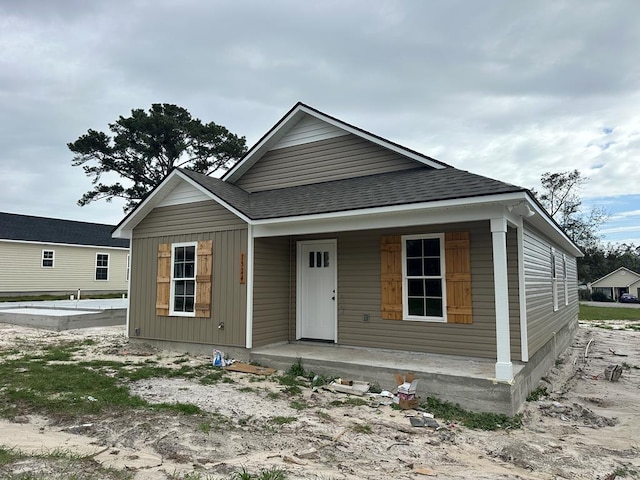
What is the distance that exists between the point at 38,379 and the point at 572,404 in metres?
8.10

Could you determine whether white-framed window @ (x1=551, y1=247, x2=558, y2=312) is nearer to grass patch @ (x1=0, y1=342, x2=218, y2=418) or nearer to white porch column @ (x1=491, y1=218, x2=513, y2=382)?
white porch column @ (x1=491, y1=218, x2=513, y2=382)

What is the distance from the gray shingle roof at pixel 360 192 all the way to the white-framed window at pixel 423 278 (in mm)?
972

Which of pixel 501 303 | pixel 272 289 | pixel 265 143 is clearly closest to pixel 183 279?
pixel 272 289

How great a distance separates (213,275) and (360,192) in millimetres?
3407

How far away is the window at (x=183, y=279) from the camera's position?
28.0ft

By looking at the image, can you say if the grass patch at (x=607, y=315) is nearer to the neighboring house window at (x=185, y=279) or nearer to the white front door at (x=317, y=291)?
the white front door at (x=317, y=291)

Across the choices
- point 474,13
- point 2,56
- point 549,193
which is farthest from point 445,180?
point 549,193

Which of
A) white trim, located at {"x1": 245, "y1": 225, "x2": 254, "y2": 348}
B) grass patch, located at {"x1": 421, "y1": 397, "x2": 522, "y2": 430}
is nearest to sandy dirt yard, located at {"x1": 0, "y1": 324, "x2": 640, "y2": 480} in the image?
grass patch, located at {"x1": 421, "y1": 397, "x2": 522, "y2": 430}

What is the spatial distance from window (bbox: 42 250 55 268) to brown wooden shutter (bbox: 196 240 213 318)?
19736 mm

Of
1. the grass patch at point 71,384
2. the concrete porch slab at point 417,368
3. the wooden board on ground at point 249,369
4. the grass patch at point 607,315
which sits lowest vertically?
the grass patch at point 607,315

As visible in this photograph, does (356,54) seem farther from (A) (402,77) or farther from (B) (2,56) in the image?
(B) (2,56)

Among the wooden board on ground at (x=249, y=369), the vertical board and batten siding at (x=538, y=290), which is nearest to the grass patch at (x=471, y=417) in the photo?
the vertical board and batten siding at (x=538, y=290)

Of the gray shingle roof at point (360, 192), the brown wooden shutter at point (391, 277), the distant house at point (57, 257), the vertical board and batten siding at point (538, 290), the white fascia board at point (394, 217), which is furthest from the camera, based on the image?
the distant house at point (57, 257)

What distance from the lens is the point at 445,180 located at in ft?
22.3
